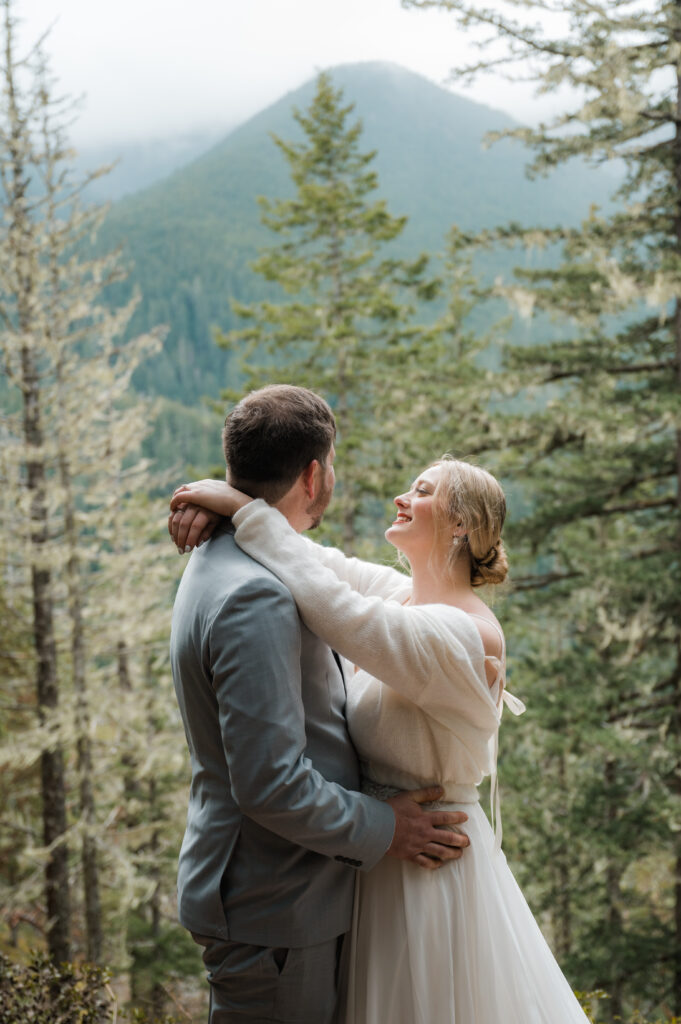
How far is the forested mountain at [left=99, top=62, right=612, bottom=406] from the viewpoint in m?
128

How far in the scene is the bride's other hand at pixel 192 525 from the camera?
87.6 inches

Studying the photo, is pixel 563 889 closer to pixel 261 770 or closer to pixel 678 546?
pixel 678 546

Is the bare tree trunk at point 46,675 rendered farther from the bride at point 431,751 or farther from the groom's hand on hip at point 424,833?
the groom's hand on hip at point 424,833

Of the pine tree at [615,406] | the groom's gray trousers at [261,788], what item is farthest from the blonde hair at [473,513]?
the pine tree at [615,406]

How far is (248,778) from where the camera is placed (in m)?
1.93

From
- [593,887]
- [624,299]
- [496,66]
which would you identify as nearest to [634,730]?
[593,887]

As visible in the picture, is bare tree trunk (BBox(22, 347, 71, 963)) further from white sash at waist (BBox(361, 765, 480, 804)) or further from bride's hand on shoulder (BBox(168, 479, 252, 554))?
white sash at waist (BBox(361, 765, 480, 804))

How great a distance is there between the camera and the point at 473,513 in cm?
246

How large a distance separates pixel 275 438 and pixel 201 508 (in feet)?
1.02

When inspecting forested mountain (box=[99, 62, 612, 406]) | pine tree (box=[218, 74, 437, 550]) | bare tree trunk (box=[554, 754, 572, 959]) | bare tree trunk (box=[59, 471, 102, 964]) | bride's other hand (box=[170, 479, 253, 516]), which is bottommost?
bare tree trunk (box=[554, 754, 572, 959])

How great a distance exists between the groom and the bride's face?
1.19ft

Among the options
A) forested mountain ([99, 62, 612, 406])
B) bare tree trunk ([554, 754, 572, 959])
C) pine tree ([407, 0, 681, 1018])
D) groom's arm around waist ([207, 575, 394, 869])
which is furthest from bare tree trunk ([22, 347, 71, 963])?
forested mountain ([99, 62, 612, 406])

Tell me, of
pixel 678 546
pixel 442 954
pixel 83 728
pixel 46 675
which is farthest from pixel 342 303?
pixel 442 954

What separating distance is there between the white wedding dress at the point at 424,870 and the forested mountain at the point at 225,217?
327ft
